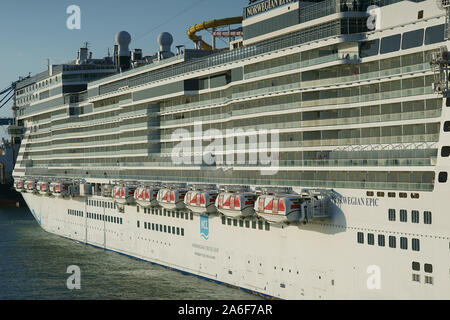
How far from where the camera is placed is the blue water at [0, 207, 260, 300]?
41.3m

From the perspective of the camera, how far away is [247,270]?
3922 cm

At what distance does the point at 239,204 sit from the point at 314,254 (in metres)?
6.11

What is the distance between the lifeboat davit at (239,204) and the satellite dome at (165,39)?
30.8 meters

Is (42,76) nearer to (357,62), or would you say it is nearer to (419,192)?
(357,62)

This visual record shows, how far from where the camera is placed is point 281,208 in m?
34.0

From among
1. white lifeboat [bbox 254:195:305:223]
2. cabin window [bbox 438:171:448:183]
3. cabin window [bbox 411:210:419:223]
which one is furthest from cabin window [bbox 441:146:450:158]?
white lifeboat [bbox 254:195:305:223]

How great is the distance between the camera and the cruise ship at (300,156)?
95.0 feet

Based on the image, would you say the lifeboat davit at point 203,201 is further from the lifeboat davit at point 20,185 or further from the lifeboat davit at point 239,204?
the lifeboat davit at point 20,185

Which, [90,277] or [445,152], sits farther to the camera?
[90,277]

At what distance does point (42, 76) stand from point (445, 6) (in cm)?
6362

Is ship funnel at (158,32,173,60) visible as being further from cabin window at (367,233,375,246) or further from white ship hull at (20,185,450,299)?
cabin window at (367,233,375,246)

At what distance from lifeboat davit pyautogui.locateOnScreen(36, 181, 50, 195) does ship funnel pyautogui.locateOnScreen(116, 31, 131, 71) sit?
52.5 feet

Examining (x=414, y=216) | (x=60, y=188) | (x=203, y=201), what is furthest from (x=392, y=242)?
(x=60, y=188)

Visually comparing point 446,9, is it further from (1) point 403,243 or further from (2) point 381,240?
(2) point 381,240
